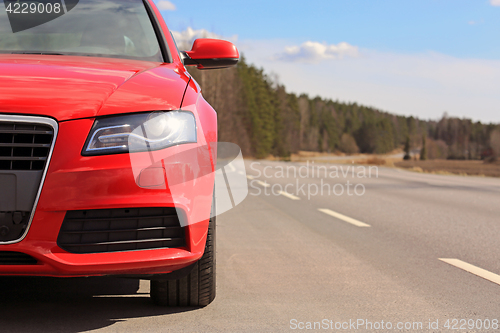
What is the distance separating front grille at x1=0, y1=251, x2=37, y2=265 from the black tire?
81 cm

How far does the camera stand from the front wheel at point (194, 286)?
2744 mm

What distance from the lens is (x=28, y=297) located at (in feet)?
9.86

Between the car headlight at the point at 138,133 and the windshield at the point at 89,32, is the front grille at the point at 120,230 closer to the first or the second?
the car headlight at the point at 138,133

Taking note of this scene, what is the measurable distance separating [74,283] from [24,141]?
5.00ft

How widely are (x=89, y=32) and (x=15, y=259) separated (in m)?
1.79

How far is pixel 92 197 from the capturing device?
2154 millimetres

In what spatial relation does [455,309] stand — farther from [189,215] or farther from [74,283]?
[74,283]

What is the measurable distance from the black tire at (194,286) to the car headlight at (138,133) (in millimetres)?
589

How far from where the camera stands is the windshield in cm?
319

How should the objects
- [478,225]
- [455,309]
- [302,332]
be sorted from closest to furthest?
[302,332]
[455,309]
[478,225]

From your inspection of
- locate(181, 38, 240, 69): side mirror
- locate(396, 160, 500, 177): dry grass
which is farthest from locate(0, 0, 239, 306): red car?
locate(396, 160, 500, 177): dry grass

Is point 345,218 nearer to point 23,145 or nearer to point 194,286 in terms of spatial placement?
point 194,286

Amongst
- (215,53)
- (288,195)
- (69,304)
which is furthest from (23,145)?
(288,195)

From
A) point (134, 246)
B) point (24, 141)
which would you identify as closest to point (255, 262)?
point (134, 246)
